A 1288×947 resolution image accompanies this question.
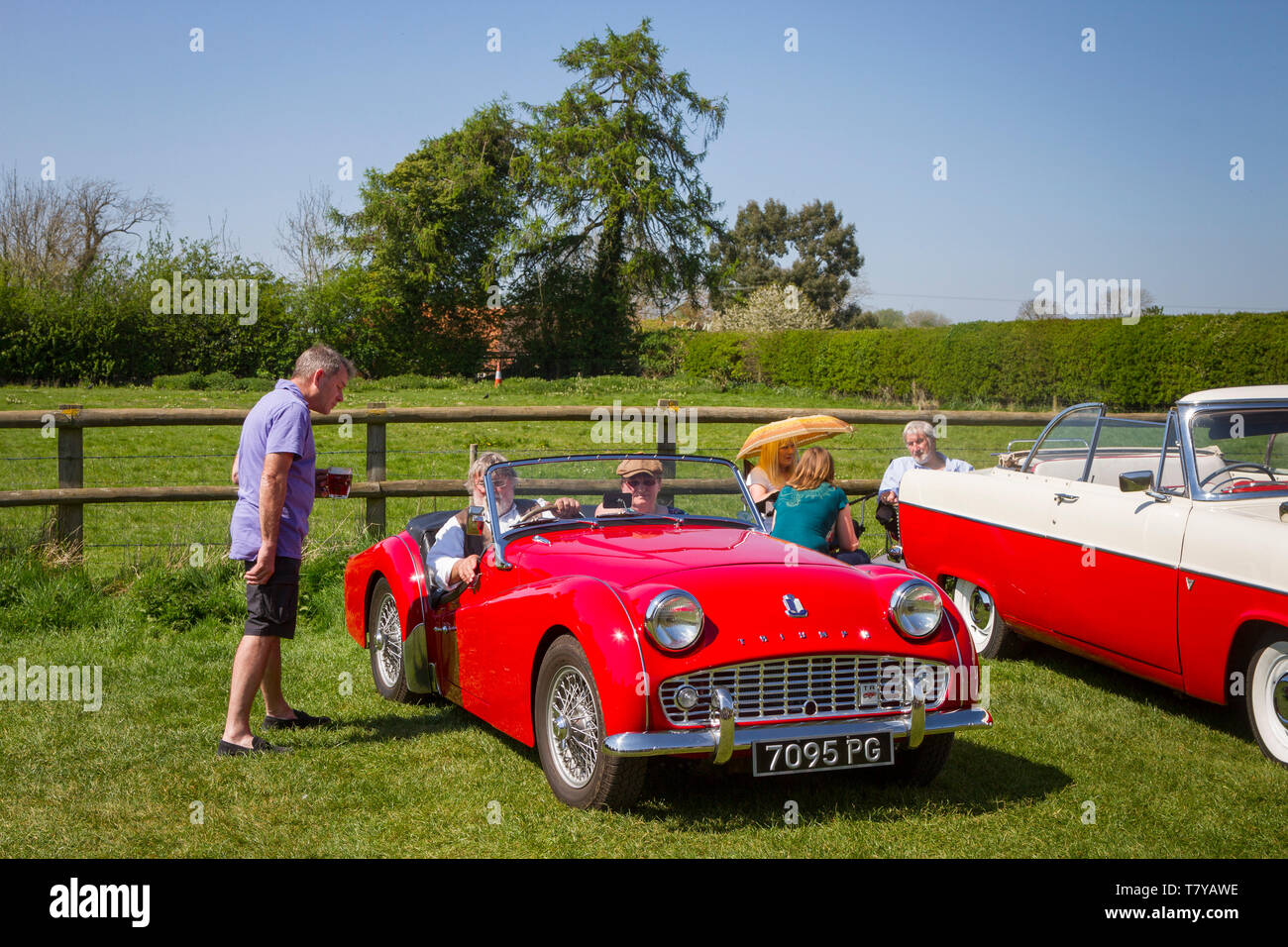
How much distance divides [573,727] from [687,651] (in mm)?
697

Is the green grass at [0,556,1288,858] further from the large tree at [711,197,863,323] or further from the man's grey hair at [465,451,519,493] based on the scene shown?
the large tree at [711,197,863,323]

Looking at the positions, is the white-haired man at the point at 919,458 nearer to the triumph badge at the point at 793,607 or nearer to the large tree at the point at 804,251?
the triumph badge at the point at 793,607

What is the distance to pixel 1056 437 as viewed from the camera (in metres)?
7.62

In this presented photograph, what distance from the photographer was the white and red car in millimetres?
5402

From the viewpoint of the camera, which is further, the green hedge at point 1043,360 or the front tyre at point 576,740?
the green hedge at point 1043,360

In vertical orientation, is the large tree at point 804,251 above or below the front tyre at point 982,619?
above

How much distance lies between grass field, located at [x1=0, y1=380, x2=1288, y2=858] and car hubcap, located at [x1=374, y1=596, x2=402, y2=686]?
0.63 feet

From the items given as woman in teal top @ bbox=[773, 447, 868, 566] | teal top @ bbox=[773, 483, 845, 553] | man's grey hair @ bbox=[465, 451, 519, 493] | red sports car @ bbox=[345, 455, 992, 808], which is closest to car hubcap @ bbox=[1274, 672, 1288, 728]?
red sports car @ bbox=[345, 455, 992, 808]

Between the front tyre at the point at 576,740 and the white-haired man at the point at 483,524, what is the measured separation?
99 centimetres

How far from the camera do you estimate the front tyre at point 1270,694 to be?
17.3ft

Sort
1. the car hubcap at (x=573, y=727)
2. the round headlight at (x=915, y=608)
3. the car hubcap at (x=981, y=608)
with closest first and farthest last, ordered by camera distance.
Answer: the car hubcap at (x=573, y=727) < the round headlight at (x=915, y=608) < the car hubcap at (x=981, y=608)

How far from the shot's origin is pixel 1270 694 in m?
5.36

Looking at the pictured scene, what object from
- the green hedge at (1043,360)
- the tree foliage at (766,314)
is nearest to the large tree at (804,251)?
the tree foliage at (766,314)
